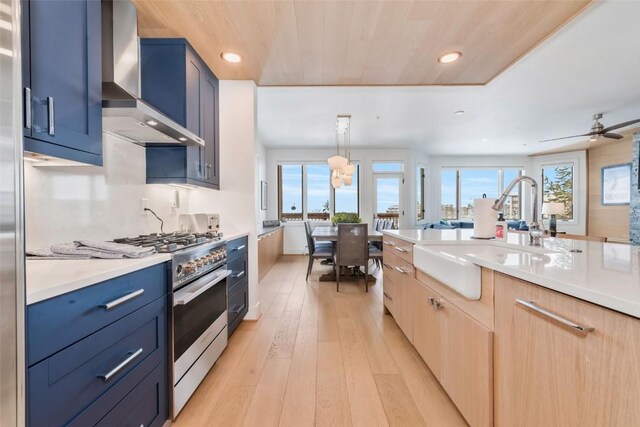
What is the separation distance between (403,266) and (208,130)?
6.84 feet

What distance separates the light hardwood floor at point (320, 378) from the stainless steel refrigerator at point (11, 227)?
1.02m

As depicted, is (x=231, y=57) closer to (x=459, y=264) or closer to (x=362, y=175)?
(x=459, y=264)

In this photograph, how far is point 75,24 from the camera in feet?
3.99

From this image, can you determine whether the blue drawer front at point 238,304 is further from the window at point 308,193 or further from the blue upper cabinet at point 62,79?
the window at point 308,193

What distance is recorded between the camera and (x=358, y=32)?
1960 mm

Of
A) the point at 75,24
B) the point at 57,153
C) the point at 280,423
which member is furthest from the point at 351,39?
the point at 280,423

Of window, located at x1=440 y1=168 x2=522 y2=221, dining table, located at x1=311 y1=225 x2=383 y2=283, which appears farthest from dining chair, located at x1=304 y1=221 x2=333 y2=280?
window, located at x1=440 y1=168 x2=522 y2=221

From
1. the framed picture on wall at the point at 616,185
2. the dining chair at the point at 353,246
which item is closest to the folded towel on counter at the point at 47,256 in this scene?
the dining chair at the point at 353,246

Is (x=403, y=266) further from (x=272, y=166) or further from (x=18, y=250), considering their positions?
(x=272, y=166)

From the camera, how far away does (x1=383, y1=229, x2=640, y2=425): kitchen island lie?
68 centimetres

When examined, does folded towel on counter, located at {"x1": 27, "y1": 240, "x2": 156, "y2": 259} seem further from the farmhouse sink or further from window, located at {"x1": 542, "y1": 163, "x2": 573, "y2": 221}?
window, located at {"x1": 542, "y1": 163, "x2": 573, "y2": 221}

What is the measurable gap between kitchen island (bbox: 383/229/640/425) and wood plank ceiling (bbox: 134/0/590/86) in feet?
4.94

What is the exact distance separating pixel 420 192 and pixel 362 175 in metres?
1.76

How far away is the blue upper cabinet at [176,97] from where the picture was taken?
6.70 feet
